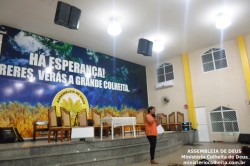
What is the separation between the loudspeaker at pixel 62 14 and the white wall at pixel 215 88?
6.65m

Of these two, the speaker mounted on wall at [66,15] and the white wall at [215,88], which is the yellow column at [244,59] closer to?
the white wall at [215,88]

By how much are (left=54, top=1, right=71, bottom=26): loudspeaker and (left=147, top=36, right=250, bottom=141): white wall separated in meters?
6.65

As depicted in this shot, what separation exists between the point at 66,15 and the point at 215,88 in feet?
22.7

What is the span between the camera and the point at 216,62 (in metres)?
8.61

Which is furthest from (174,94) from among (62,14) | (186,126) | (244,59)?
(62,14)

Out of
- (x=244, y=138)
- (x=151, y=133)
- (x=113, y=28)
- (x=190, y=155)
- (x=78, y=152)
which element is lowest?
(x=190, y=155)

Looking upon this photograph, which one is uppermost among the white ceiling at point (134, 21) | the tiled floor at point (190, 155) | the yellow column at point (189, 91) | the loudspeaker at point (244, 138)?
the white ceiling at point (134, 21)

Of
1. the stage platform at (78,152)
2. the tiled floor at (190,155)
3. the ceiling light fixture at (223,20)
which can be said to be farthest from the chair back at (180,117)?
the ceiling light fixture at (223,20)

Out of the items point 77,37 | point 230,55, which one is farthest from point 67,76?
point 230,55

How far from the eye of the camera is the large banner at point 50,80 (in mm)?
5953

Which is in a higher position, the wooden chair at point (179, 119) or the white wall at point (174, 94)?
the white wall at point (174, 94)

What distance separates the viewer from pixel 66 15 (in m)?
4.83

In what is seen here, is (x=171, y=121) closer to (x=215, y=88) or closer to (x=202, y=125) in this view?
(x=202, y=125)

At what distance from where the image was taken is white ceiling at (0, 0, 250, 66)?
218 inches
